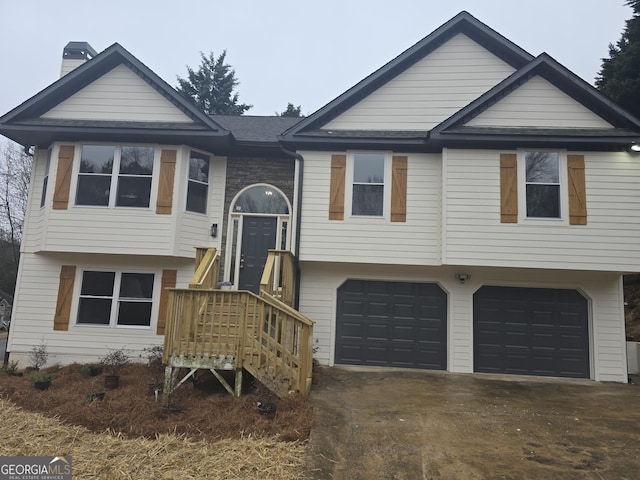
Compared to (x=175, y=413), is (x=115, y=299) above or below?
above

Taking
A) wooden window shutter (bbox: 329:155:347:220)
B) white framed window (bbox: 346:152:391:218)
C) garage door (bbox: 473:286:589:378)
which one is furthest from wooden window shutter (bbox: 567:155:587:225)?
wooden window shutter (bbox: 329:155:347:220)

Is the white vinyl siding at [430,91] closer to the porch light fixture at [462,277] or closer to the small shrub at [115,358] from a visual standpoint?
the porch light fixture at [462,277]

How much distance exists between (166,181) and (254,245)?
2471mm

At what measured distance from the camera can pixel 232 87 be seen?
31.5 metres

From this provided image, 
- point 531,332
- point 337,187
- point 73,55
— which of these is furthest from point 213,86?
point 531,332

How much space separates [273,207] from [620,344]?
8286mm

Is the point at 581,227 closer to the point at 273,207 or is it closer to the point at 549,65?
the point at 549,65

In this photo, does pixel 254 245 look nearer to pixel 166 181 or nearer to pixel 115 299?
pixel 166 181

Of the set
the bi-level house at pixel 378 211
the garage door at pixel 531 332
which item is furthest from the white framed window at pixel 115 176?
the garage door at pixel 531 332

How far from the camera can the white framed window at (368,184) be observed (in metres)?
8.82

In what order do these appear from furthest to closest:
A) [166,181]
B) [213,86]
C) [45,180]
→ [213,86] < [45,180] < [166,181]

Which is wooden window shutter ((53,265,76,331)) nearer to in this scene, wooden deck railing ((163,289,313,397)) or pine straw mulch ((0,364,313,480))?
pine straw mulch ((0,364,313,480))

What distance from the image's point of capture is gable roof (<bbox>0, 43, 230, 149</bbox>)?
8734 millimetres

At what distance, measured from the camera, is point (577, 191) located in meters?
8.03
